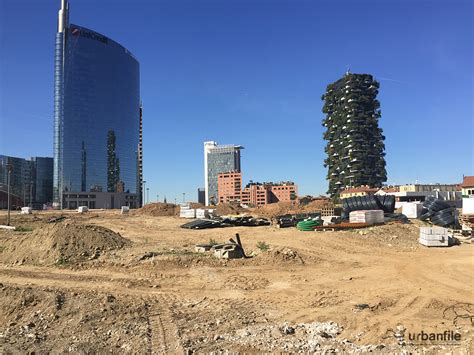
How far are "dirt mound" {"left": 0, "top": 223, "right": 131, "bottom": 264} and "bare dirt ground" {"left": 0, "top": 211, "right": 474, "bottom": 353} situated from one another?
71mm

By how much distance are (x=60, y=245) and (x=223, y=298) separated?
10074mm

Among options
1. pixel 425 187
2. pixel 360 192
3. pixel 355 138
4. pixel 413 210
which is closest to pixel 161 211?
pixel 413 210

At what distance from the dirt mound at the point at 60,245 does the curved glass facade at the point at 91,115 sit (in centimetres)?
11915

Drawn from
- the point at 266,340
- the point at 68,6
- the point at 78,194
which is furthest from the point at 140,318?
the point at 68,6

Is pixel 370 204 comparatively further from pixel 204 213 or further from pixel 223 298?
pixel 223 298

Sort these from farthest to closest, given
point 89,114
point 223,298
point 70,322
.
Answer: point 89,114
point 223,298
point 70,322

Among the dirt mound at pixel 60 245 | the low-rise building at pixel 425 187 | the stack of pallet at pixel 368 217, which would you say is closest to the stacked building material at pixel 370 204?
the stack of pallet at pixel 368 217

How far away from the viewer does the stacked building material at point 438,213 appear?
28297mm

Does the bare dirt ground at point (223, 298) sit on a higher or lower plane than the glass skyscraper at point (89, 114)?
lower

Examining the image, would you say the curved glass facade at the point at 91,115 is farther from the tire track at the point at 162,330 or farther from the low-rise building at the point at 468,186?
the tire track at the point at 162,330

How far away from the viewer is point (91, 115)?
438 feet

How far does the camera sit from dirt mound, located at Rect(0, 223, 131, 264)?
53.0 feet

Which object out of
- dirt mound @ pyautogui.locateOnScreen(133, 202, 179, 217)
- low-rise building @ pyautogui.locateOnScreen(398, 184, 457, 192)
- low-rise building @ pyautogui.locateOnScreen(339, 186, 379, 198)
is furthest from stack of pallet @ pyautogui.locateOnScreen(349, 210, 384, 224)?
low-rise building @ pyautogui.locateOnScreen(398, 184, 457, 192)

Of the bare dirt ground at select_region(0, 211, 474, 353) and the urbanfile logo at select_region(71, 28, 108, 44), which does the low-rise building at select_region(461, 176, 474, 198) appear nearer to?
the bare dirt ground at select_region(0, 211, 474, 353)
